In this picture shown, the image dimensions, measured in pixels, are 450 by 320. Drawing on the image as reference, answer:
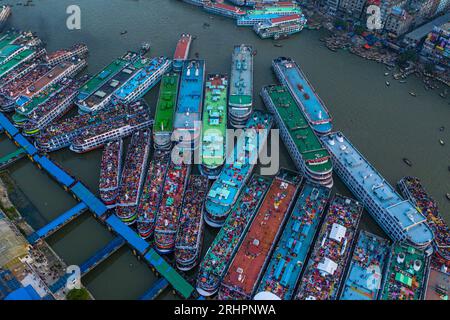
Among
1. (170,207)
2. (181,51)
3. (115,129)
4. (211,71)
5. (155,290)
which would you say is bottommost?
(155,290)

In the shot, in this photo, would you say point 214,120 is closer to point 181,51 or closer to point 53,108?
point 181,51

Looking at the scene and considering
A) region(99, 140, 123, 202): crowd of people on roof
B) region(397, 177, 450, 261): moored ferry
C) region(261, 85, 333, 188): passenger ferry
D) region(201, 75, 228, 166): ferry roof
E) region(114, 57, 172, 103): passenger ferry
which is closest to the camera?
region(397, 177, 450, 261): moored ferry

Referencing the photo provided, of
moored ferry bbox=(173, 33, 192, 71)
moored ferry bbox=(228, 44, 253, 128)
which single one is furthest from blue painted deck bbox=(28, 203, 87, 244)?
moored ferry bbox=(173, 33, 192, 71)

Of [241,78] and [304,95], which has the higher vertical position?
[241,78]

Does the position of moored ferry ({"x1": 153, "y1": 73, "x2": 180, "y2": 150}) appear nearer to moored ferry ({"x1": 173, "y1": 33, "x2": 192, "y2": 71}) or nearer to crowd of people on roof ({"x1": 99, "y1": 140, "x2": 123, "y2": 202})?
moored ferry ({"x1": 173, "y1": 33, "x2": 192, "y2": 71})

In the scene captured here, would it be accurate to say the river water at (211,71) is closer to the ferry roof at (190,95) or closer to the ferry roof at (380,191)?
the ferry roof at (380,191)

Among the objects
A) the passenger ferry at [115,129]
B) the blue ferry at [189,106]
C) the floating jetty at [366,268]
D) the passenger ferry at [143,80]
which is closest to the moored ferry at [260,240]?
the floating jetty at [366,268]

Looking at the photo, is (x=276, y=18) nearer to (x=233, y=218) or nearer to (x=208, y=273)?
(x=233, y=218)

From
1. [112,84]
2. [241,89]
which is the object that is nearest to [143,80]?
[112,84]
